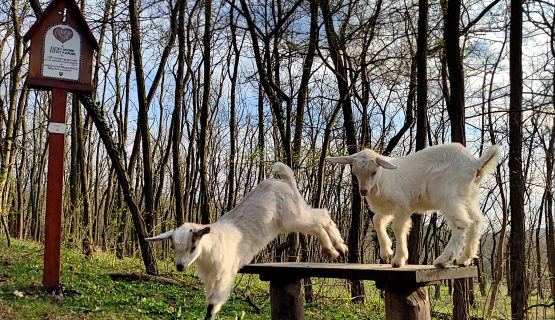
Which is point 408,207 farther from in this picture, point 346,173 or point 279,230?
point 346,173

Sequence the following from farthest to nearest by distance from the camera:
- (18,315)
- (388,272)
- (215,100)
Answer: (215,100) < (18,315) < (388,272)

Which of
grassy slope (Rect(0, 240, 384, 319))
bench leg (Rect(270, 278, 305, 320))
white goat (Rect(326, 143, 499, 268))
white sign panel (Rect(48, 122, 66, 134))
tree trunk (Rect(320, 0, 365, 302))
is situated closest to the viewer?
white goat (Rect(326, 143, 499, 268))

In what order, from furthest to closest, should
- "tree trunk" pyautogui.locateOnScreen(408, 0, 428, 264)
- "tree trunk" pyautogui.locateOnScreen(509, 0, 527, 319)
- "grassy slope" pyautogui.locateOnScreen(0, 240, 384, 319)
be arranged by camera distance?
"tree trunk" pyautogui.locateOnScreen(408, 0, 428, 264), "tree trunk" pyautogui.locateOnScreen(509, 0, 527, 319), "grassy slope" pyautogui.locateOnScreen(0, 240, 384, 319)

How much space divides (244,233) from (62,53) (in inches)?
150

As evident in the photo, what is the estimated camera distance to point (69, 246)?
10828 mm

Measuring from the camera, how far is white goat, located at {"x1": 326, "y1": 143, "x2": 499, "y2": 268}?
13.5 feet

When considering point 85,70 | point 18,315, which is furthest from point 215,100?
point 18,315

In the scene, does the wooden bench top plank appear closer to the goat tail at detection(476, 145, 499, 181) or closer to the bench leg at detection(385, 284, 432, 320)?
the bench leg at detection(385, 284, 432, 320)

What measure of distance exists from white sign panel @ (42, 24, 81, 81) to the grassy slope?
2782 mm

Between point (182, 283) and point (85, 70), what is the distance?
4.49 metres

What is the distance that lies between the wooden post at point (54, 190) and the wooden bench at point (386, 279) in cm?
295

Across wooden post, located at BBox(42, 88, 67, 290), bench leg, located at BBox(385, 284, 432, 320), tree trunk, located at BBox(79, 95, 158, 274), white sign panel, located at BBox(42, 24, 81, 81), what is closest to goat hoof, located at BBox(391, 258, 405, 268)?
bench leg, located at BBox(385, 284, 432, 320)

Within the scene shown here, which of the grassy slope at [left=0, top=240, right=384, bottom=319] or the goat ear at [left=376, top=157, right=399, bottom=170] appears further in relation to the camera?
the grassy slope at [left=0, top=240, right=384, bottom=319]

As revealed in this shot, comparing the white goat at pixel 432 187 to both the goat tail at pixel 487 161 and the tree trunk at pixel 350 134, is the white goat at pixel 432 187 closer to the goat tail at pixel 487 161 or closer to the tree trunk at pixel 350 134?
the goat tail at pixel 487 161
